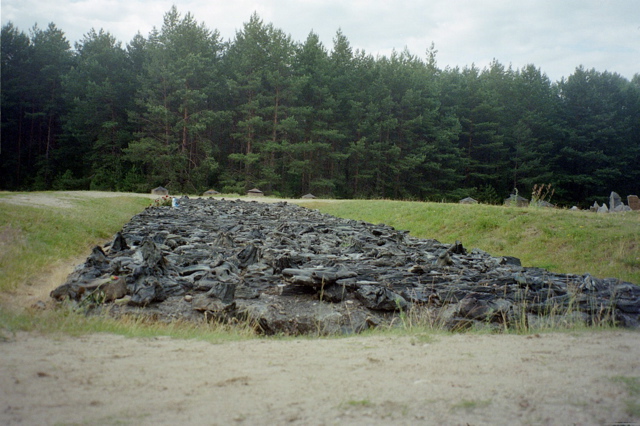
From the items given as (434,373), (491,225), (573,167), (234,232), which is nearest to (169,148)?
(234,232)

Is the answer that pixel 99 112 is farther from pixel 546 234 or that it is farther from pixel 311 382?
pixel 311 382

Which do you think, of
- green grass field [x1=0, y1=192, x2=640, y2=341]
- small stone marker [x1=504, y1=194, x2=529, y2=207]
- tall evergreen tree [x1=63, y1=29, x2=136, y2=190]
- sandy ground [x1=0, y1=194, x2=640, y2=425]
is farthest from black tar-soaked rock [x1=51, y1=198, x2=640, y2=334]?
tall evergreen tree [x1=63, y1=29, x2=136, y2=190]

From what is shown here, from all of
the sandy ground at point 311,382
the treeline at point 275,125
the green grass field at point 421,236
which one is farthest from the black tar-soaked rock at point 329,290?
the treeline at point 275,125

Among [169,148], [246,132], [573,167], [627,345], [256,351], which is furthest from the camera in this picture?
[573,167]

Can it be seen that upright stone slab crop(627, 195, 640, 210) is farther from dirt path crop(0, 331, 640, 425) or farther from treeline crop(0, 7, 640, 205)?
treeline crop(0, 7, 640, 205)

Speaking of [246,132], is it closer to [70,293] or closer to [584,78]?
[70,293]

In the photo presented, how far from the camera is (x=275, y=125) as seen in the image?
40594 mm

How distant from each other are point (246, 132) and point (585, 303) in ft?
128

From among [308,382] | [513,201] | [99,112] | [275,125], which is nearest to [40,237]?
[308,382]

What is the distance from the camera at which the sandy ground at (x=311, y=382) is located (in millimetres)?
2342

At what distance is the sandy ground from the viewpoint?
2.34 metres

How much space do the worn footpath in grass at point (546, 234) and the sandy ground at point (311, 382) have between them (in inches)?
206

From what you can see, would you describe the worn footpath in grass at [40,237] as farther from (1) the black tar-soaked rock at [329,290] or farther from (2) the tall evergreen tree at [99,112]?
(2) the tall evergreen tree at [99,112]

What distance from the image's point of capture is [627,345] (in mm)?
3908
